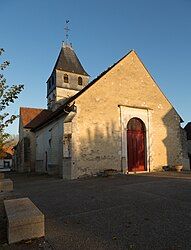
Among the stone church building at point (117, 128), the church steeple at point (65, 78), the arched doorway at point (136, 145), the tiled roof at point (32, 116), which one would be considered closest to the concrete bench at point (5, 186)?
the stone church building at point (117, 128)

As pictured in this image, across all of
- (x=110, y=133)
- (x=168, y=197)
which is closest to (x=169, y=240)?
(x=168, y=197)

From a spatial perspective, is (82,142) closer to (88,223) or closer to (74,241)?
(88,223)

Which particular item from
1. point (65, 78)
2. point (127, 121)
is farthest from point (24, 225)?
point (65, 78)

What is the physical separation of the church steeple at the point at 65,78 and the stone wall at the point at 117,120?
1870cm

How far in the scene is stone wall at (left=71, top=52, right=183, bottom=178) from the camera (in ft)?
49.4

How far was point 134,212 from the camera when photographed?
5.88 meters

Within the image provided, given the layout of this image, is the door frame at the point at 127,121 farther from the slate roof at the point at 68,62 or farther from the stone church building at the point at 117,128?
the slate roof at the point at 68,62

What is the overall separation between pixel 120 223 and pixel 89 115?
35.4 feet

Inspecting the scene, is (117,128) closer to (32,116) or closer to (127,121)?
(127,121)

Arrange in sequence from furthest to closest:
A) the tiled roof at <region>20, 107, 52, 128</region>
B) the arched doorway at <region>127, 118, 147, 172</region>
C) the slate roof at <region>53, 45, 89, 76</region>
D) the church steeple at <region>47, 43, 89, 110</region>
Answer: the slate roof at <region>53, 45, 89, 76</region> → the church steeple at <region>47, 43, 89, 110</region> → the tiled roof at <region>20, 107, 52, 128</region> → the arched doorway at <region>127, 118, 147, 172</region>

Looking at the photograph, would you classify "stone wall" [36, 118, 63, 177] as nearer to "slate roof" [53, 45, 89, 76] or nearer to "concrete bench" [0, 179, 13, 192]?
"concrete bench" [0, 179, 13, 192]

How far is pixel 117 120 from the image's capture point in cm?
1673

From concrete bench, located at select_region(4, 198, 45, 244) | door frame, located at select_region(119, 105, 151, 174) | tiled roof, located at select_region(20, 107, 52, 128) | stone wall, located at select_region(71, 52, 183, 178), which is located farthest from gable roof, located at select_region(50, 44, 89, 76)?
concrete bench, located at select_region(4, 198, 45, 244)

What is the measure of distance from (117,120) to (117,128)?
57 centimetres
